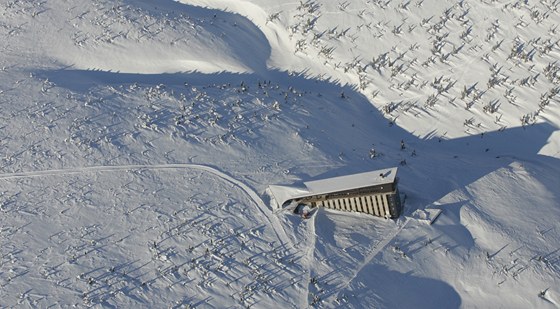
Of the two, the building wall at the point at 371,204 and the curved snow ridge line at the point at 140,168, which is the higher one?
the building wall at the point at 371,204

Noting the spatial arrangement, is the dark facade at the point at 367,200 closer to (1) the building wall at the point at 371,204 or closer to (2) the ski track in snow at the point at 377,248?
(1) the building wall at the point at 371,204

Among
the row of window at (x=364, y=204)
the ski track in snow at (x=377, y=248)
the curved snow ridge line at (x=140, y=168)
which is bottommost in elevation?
the curved snow ridge line at (x=140, y=168)

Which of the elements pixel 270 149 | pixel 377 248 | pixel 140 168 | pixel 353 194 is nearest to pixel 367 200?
pixel 353 194

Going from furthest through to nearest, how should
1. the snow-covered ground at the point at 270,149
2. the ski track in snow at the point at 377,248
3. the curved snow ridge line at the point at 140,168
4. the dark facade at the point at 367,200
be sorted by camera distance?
the curved snow ridge line at the point at 140,168 → the dark facade at the point at 367,200 → the ski track in snow at the point at 377,248 → the snow-covered ground at the point at 270,149

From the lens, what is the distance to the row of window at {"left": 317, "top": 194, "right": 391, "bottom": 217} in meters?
25.4

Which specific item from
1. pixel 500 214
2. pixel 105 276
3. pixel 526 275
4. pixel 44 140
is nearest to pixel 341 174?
pixel 500 214

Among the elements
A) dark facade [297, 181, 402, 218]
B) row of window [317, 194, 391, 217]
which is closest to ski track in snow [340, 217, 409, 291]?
dark facade [297, 181, 402, 218]

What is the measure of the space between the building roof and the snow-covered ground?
0.69m

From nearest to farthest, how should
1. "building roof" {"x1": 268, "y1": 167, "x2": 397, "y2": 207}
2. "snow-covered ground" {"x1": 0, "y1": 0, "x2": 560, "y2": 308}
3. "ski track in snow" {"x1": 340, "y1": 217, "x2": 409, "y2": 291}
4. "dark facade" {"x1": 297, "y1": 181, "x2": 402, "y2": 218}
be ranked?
"snow-covered ground" {"x1": 0, "y1": 0, "x2": 560, "y2": 308}, "ski track in snow" {"x1": 340, "y1": 217, "x2": 409, "y2": 291}, "dark facade" {"x1": 297, "y1": 181, "x2": 402, "y2": 218}, "building roof" {"x1": 268, "y1": 167, "x2": 397, "y2": 207}

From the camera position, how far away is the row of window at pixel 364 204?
25391 mm

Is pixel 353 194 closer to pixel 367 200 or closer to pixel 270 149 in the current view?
pixel 367 200

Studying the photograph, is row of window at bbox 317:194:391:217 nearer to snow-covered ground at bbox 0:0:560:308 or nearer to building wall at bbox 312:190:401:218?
building wall at bbox 312:190:401:218

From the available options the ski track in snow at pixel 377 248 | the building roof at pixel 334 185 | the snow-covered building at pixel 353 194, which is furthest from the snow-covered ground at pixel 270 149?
the building roof at pixel 334 185

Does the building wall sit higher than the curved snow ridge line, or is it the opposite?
the building wall
